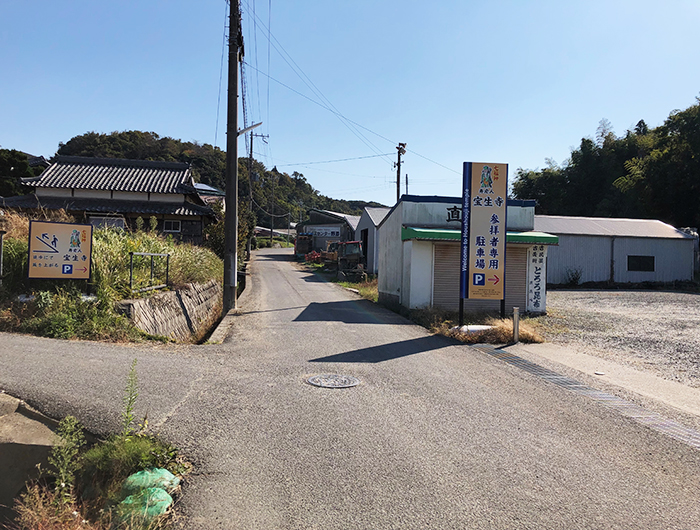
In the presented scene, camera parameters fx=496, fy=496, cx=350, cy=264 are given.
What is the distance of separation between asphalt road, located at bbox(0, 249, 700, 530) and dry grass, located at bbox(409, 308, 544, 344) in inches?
89.0

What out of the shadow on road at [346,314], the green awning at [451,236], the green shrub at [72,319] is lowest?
the shadow on road at [346,314]

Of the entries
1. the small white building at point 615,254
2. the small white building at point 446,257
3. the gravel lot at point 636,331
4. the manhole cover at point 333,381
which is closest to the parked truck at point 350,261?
the small white building at point 615,254

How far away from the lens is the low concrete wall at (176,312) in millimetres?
9507

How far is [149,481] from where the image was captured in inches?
143

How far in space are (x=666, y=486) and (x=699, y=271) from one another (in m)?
33.7

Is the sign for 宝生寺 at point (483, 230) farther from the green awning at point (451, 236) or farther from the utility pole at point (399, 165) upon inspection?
the utility pole at point (399, 165)

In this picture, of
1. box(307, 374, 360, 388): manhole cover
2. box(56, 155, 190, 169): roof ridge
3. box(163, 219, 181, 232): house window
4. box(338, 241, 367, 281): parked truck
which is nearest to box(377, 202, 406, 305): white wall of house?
box(307, 374, 360, 388): manhole cover

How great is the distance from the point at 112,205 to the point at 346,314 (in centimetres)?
1577

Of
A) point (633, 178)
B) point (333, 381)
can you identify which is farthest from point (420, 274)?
point (633, 178)

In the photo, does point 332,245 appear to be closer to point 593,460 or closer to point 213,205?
point 213,205

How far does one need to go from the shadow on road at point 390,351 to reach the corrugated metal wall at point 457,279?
13.3 ft

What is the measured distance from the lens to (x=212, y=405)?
554 cm

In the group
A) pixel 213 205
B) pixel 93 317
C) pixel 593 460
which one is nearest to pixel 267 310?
pixel 93 317

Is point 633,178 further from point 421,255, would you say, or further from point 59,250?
point 59,250
